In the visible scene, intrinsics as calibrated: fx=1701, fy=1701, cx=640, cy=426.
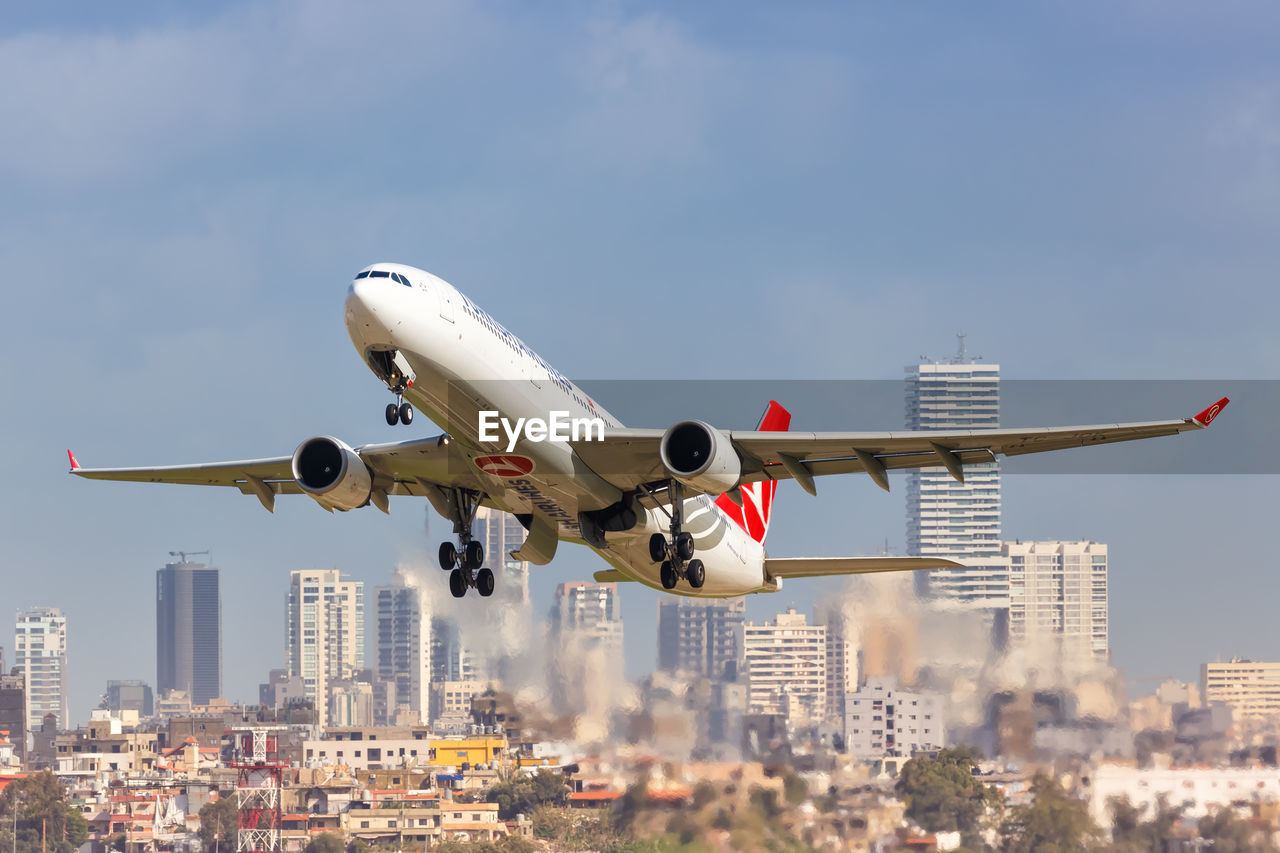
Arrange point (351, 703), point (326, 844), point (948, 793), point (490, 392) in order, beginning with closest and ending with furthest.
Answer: point (490, 392), point (948, 793), point (326, 844), point (351, 703)

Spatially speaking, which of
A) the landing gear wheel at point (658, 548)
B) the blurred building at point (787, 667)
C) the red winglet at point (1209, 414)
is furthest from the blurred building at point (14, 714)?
the red winglet at point (1209, 414)

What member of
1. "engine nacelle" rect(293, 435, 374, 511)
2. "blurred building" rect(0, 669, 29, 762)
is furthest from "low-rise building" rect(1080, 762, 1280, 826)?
"blurred building" rect(0, 669, 29, 762)

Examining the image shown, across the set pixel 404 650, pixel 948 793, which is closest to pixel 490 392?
pixel 948 793

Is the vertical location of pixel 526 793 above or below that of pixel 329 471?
below

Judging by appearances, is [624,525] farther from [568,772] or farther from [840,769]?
[568,772]

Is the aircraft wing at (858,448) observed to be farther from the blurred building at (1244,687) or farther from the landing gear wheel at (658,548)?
the blurred building at (1244,687)

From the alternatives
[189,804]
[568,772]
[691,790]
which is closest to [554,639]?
[568,772]

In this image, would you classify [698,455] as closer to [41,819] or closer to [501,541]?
[41,819]
